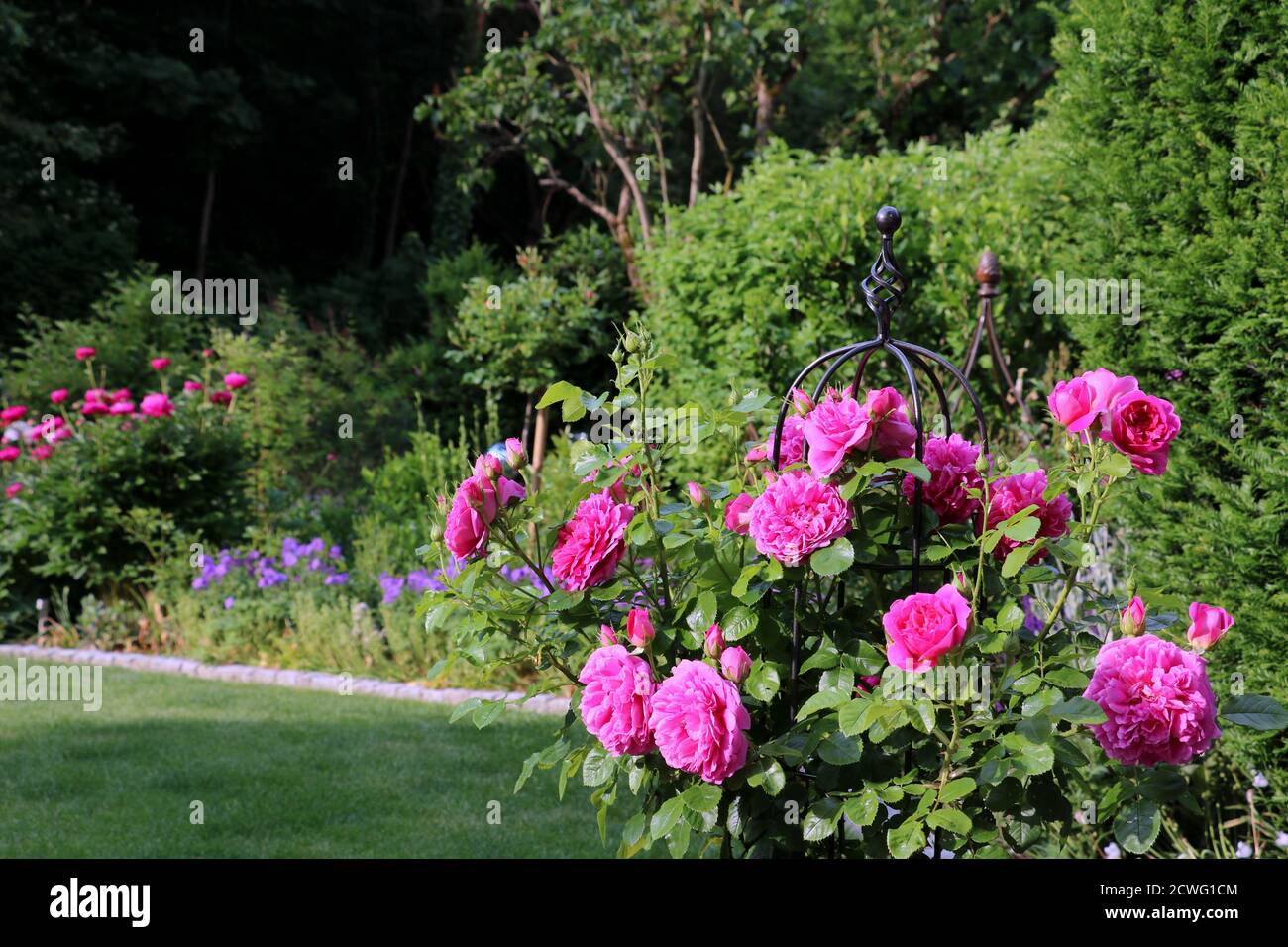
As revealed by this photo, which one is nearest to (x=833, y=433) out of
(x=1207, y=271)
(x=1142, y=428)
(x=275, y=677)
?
(x=1142, y=428)

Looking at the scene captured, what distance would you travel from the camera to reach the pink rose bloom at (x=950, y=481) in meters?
1.85

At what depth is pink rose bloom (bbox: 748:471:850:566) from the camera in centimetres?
166

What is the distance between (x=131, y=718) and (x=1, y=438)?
393cm

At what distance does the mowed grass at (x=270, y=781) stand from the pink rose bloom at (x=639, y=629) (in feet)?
6.50

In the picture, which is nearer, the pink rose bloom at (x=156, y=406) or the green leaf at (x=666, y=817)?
the green leaf at (x=666, y=817)

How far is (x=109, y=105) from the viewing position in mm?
15953

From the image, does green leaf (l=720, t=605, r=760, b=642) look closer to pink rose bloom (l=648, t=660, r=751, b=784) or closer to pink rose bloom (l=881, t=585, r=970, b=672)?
pink rose bloom (l=648, t=660, r=751, b=784)

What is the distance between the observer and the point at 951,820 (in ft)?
5.07

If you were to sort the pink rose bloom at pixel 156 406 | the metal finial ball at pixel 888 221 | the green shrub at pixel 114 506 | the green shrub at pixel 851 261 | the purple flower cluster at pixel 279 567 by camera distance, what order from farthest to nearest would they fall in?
1. the pink rose bloom at pixel 156 406
2. the green shrub at pixel 114 506
3. the purple flower cluster at pixel 279 567
4. the green shrub at pixel 851 261
5. the metal finial ball at pixel 888 221

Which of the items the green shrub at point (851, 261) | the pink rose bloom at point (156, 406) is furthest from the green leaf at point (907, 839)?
the pink rose bloom at point (156, 406)

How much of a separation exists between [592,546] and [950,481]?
1.96 feet

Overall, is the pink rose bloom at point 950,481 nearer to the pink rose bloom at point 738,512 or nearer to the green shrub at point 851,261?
the pink rose bloom at point 738,512
